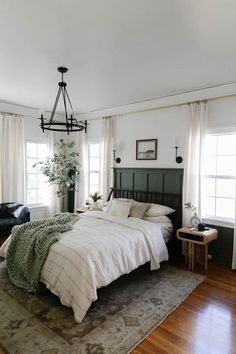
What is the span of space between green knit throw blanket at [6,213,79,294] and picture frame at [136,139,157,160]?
86.3 inches

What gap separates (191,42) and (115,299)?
9.59 ft

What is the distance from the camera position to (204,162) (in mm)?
3879

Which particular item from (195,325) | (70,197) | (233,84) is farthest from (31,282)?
(233,84)

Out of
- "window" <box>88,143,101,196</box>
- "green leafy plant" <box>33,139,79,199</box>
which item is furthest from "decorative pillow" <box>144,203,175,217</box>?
"green leafy plant" <box>33,139,79,199</box>

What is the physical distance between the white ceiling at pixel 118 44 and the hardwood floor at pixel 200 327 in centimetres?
283

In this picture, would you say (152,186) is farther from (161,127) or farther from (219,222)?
(219,222)

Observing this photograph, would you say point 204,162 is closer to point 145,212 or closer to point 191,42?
point 145,212

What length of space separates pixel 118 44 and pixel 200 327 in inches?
118

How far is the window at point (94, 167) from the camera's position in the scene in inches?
224

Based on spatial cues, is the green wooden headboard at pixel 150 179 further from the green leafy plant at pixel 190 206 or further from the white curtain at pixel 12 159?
the white curtain at pixel 12 159

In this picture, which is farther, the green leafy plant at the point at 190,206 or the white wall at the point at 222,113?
the green leafy plant at the point at 190,206

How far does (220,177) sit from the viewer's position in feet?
12.8

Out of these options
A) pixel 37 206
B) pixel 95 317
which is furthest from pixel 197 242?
pixel 37 206

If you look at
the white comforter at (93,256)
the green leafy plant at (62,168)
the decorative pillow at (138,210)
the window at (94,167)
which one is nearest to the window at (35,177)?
the green leafy plant at (62,168)
